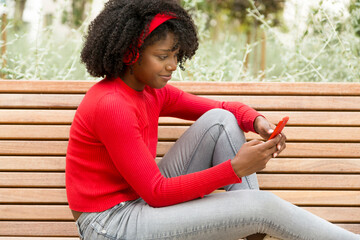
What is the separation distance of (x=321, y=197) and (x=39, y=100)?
1532 millimetres

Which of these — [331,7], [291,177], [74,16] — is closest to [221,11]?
[74,16]

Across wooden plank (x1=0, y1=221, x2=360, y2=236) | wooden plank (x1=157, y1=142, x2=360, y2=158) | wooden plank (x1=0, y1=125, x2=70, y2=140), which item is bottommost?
wooden plank (x1=0, y1=221, x2=360, y2=236)

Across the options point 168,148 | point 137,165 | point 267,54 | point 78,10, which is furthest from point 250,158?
point 78,10

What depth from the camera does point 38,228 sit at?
2246 millimetres

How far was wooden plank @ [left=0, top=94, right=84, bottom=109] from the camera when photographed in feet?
7.48

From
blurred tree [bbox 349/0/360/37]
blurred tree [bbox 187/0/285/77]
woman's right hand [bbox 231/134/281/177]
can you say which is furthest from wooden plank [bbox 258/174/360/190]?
blurred tree [bbox 187/0/285/77]

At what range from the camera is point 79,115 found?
170cm

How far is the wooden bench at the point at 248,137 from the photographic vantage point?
7.39 feet

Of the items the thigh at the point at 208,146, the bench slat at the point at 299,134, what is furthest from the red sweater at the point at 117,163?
the bench slat at the point at 299,134

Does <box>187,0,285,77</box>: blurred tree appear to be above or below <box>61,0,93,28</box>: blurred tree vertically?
above

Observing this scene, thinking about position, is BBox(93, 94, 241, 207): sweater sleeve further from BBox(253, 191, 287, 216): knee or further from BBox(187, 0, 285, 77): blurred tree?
BBox(187, 0, 285, 77): blurred tree

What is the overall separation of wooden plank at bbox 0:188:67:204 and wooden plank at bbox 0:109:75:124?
34 centimetres

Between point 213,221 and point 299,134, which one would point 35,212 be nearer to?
point 213,221

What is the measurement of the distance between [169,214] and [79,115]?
51 cm
